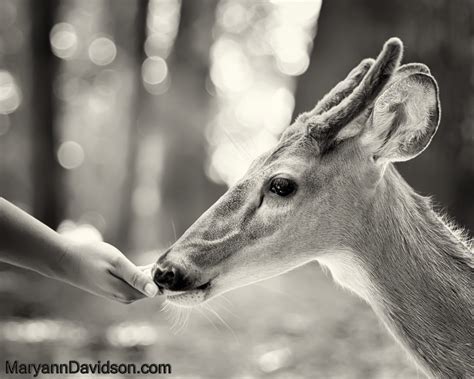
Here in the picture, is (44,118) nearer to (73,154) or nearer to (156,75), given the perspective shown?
(156,75)

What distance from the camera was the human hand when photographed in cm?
233

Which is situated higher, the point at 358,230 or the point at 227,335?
the point at 227,335

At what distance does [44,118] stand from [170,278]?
7203 millimetres

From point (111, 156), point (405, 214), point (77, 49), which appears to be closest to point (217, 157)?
point (77, 49)

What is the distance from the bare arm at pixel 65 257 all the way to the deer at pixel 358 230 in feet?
0.62

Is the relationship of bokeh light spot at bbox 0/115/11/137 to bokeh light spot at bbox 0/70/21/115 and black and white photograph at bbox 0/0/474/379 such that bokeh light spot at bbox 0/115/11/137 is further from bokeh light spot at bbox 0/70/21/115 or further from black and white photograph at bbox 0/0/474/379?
black and white photograph at bbox 0/0/474/379

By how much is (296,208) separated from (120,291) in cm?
78

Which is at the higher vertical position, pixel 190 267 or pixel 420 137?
pixel 420 137

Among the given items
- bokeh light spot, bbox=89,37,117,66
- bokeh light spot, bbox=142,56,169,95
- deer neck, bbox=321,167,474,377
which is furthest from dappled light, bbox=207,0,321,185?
deer neck, bbox=321,167,474,377

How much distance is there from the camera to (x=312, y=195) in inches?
94.3

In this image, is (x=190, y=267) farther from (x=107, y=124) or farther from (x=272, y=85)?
(x=107, y=124)

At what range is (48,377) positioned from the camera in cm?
432

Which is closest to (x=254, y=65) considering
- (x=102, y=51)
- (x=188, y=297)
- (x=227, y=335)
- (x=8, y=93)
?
(x=102, y=51)

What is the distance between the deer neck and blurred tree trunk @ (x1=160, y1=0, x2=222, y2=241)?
8902mm
